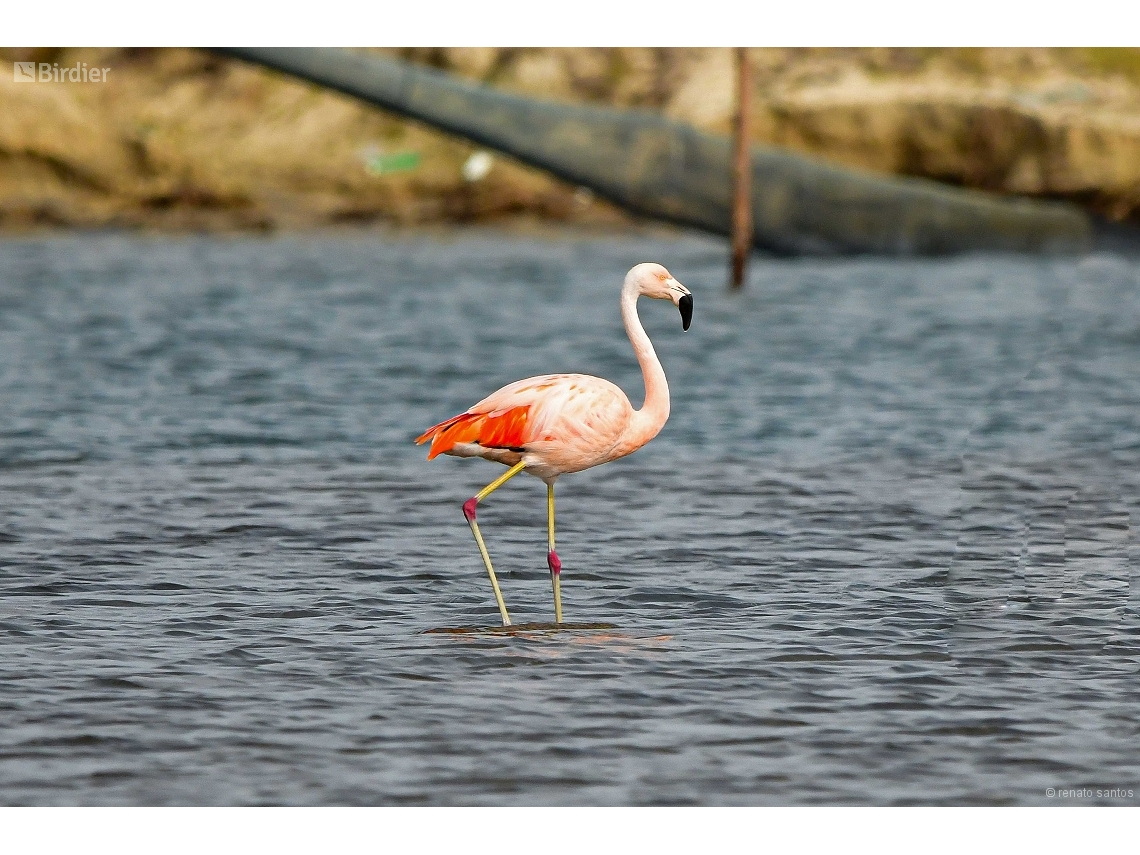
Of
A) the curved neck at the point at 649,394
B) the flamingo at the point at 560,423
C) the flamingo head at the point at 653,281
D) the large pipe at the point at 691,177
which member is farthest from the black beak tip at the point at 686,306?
the large pipe at the point at 691,177

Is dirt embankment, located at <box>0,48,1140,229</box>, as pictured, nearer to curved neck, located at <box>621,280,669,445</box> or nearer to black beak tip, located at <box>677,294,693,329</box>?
curved neck, located at <box>621,280,669,445</box>

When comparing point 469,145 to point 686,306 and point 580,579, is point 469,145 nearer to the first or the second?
point 580,579

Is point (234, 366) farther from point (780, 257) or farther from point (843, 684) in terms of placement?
point (780, 257)

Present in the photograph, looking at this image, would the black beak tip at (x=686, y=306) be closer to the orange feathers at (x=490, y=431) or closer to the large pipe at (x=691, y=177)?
the orange feathers at (x=490, y=431)

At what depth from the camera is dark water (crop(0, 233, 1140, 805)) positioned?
7801 mm

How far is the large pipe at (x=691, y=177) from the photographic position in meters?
32.0

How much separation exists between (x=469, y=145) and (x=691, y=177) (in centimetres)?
1006

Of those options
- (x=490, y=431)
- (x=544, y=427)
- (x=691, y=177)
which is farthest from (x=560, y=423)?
(x=691, y=177)
